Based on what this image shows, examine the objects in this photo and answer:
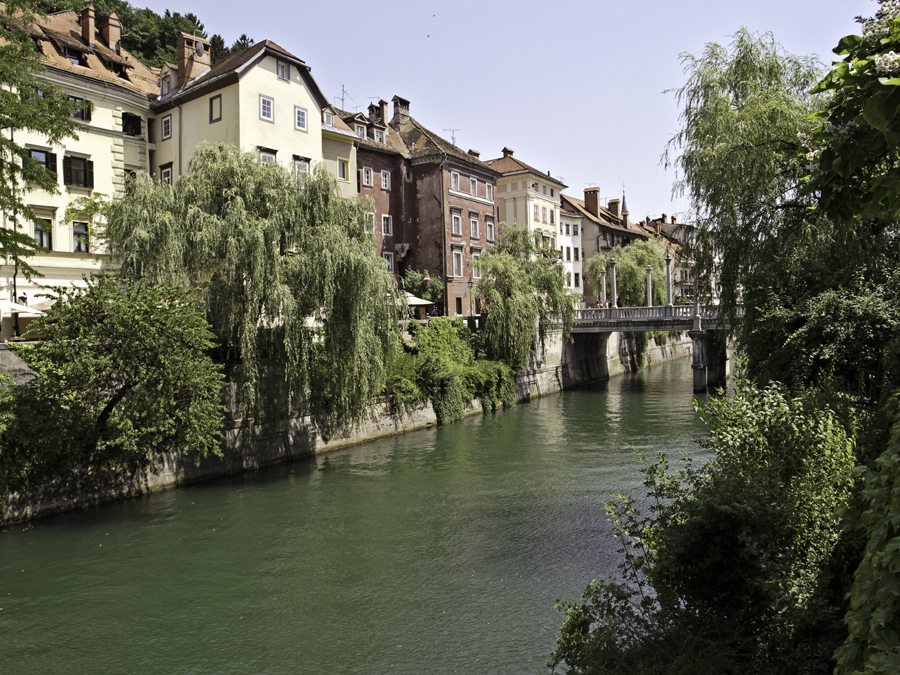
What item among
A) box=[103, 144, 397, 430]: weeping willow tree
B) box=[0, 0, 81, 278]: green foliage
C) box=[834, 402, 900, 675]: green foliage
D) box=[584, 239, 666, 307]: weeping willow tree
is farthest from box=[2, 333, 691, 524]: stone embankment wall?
box=[584, 239, 666, 307]: weeping willow tree

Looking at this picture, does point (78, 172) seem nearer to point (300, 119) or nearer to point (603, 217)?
point (300, 119)

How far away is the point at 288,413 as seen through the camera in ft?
67.8

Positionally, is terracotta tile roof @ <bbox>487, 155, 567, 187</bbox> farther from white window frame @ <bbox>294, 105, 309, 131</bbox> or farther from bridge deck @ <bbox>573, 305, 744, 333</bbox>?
white window frame @ <bbox>294, 105, 309, 131</bbox>

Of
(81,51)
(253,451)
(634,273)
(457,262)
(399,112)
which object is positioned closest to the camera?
(253,451)

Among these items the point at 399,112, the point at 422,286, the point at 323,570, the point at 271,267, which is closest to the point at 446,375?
the point at 271,267

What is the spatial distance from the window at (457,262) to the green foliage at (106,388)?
25980 mm

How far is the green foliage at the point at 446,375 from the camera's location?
2594cm

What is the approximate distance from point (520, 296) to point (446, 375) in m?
7.90

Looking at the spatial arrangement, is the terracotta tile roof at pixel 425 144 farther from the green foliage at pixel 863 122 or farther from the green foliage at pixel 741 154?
the green foliage at pixel 863 122

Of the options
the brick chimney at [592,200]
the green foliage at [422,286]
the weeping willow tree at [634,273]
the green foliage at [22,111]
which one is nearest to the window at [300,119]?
the green foliage at [422,286]

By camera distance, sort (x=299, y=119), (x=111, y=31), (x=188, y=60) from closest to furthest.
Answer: (x=299, y=119), (x=188, y=60), (x=111, y=31)

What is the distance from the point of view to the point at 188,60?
29.8 m

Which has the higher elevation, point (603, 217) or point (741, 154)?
point (603, 217)

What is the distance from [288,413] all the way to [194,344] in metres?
5.03
